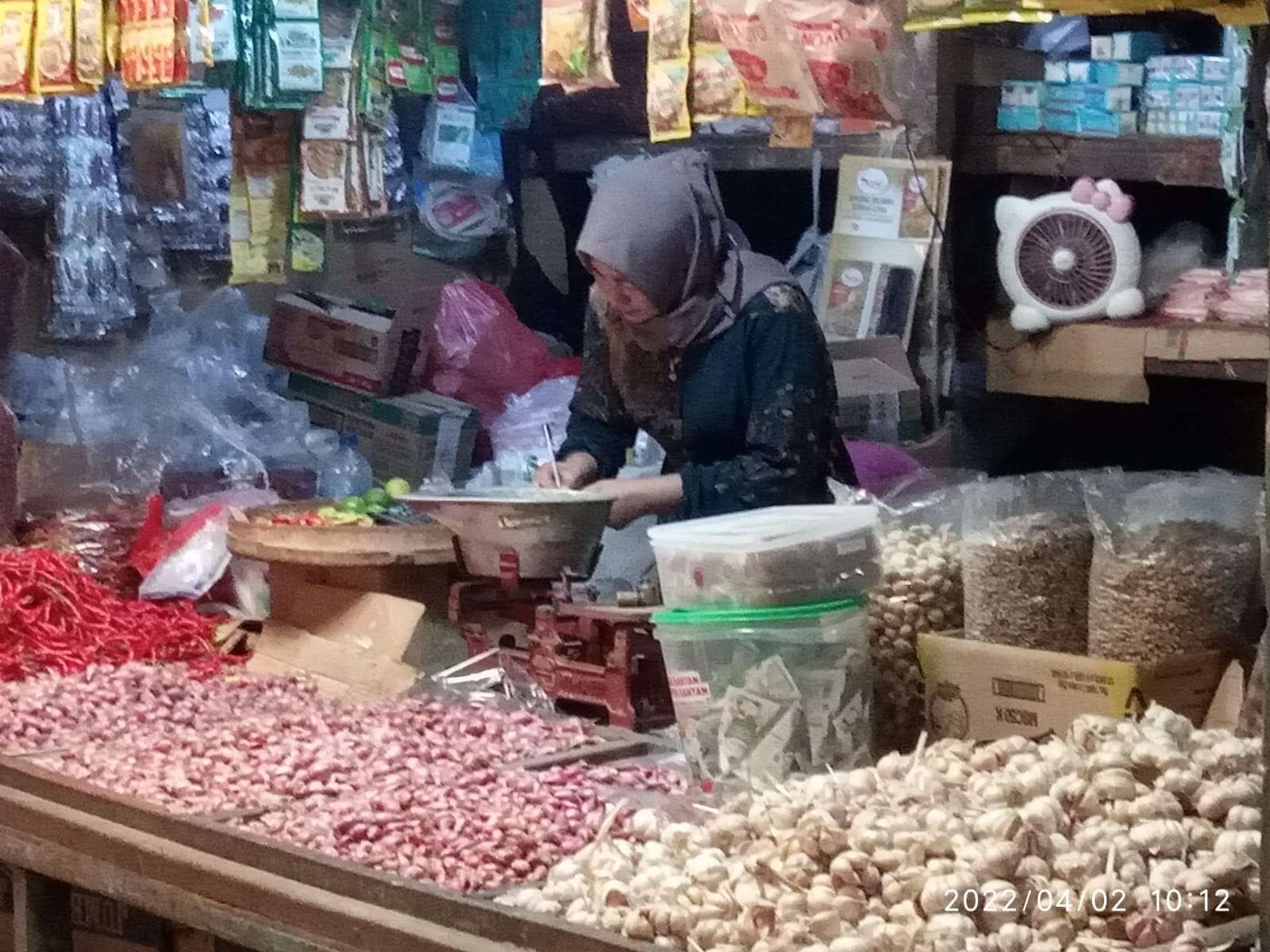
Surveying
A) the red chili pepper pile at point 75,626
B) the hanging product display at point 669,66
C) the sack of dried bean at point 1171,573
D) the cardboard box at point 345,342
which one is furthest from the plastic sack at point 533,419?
the sack of dried bean at point 1171,573

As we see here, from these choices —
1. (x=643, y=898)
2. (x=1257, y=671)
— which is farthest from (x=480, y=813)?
(x=1257, y=671)

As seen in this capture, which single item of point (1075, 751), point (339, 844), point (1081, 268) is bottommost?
point (339, 844)

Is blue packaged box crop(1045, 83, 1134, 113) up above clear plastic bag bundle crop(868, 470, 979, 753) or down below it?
above

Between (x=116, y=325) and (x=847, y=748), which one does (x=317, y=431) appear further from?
(x=847, y=748)

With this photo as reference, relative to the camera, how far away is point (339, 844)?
2.27m

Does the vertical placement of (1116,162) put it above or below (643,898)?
above

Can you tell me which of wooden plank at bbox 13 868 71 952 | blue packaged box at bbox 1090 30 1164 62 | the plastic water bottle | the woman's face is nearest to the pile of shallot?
wooden plank at bbox 13 868 71 952

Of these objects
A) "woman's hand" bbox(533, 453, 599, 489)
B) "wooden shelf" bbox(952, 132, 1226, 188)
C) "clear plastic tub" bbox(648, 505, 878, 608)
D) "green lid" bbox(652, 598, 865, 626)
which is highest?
"wooden shelf" bbox(952, 132, 1226, 188)

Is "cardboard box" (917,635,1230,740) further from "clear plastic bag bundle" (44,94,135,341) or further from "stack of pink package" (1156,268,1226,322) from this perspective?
"clear plastic bag bundle" (44,94,135,341)

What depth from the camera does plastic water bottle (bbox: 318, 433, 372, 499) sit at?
4754 millimetres

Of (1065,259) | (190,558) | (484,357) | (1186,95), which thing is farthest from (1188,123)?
(190,558)

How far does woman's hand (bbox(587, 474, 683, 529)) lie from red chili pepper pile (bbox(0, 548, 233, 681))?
907 millimetres

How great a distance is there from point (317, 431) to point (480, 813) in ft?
9.04

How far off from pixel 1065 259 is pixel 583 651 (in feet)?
5.49
